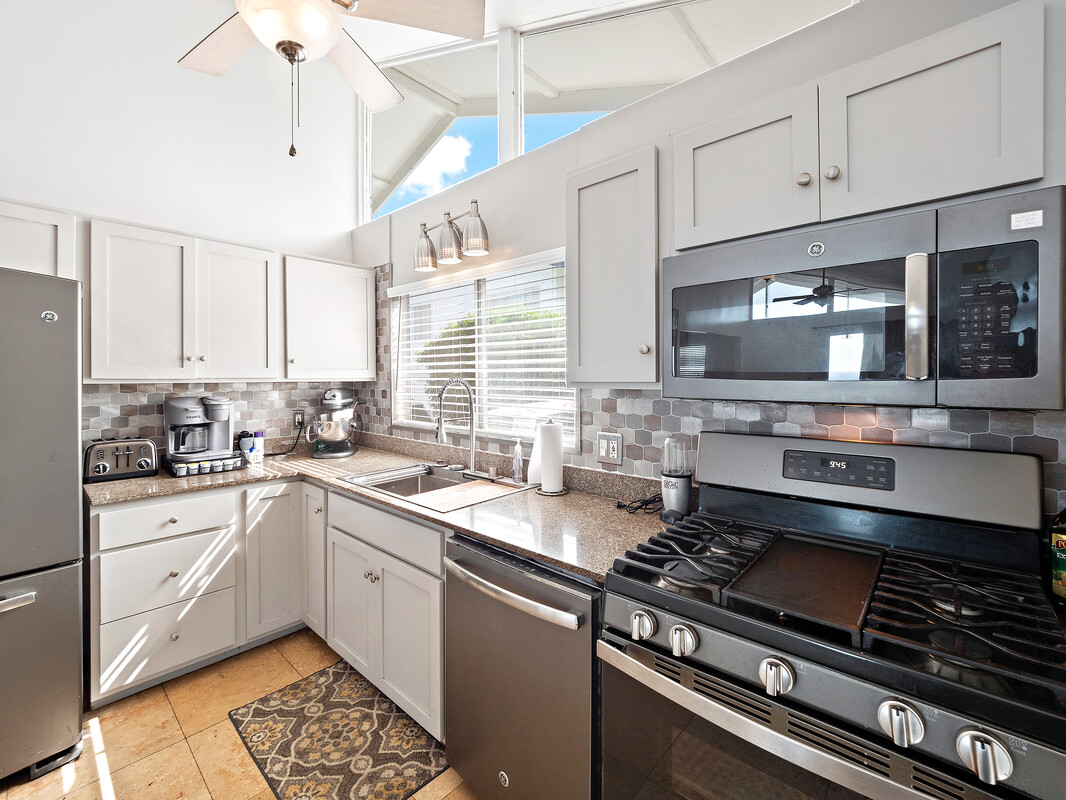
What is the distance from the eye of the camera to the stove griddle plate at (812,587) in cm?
86

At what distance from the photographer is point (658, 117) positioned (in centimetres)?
168

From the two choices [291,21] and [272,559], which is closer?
[291,21]

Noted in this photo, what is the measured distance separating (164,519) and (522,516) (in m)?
1.62

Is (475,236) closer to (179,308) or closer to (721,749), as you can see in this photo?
(179,308)

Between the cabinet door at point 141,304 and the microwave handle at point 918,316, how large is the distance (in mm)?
2901

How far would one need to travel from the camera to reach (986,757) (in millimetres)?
656

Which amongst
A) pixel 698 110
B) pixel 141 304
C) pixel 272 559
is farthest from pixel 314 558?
pixel 698 110

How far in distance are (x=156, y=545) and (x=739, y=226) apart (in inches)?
101

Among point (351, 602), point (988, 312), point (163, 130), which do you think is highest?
point (163, 130)

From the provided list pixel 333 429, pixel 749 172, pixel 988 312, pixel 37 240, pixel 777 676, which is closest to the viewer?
pixel 777 676

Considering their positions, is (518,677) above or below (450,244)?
below

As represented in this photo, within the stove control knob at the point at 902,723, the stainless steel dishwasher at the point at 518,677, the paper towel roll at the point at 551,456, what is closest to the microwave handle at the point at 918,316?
the stove control knob at the point at 902,723

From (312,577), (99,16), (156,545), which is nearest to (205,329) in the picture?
(156,545)

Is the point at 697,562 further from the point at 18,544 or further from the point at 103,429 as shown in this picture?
the point at 103,429
